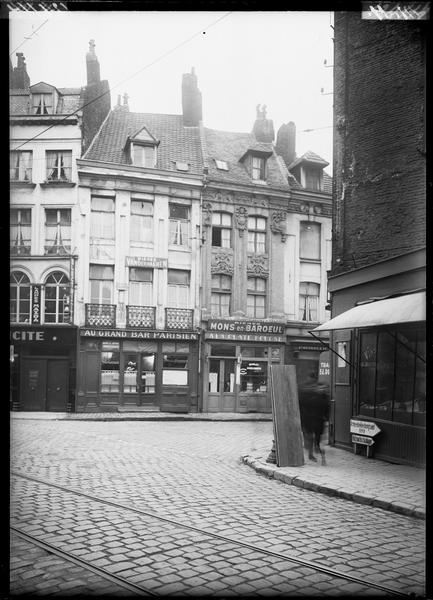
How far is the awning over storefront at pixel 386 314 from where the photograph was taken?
782 cm

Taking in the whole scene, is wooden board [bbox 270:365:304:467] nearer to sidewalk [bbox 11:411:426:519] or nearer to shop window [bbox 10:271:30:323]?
sidewalk [bbox 11:411:426:519]

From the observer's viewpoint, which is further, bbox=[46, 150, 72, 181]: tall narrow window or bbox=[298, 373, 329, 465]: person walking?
bbox=[298, 373, 329, 465]: person walking

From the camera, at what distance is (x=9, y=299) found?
3.45 metres

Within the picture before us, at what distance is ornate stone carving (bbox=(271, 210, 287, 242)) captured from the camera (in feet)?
50.1

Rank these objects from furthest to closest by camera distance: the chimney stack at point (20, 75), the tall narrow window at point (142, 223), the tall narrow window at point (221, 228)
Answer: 1. the tall narrow window at point (221, 228)
2. the tall narrow window at point (142, 223)
3. the chimney stack at point (20, 75)

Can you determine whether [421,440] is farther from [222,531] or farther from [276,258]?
[276,258]

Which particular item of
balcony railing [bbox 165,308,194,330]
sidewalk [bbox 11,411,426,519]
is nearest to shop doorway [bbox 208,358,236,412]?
balcony railing [bbox 165,308,194,330]

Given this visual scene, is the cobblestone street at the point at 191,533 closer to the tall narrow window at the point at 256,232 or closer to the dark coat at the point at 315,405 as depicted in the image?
the dark coat at the point at 315,405

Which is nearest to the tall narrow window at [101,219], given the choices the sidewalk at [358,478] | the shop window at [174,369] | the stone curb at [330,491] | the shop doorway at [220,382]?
the sidewalk at [358,478]

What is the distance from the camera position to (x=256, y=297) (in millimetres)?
16766

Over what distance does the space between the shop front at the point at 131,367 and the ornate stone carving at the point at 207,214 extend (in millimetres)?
2584

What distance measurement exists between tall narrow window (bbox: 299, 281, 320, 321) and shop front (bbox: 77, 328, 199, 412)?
7333mm
